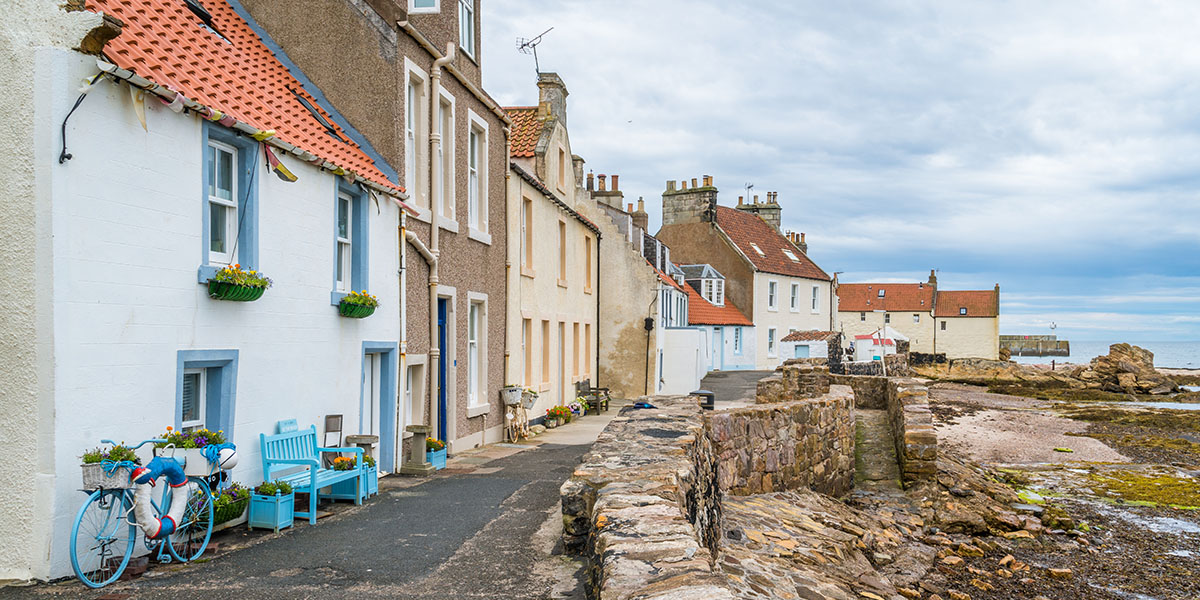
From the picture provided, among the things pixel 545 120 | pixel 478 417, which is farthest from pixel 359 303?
pixel 545 120

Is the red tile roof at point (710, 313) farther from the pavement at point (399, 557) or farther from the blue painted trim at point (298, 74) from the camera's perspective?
the pavement at point (399, 557)

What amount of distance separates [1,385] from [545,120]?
17430 mm

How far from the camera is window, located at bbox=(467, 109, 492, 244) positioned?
50.0 ft

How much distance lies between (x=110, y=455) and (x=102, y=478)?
21 centimetres

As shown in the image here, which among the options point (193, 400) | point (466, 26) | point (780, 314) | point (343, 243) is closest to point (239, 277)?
point (193, 400)

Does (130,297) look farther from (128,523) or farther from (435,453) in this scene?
(435,453)

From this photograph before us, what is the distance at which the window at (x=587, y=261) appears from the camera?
25506mm

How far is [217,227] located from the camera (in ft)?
26.3

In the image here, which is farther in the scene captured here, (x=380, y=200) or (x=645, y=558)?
(x=380, y=200)

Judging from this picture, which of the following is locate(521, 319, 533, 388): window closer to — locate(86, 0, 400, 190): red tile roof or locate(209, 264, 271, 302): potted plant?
locate(86, 0, 400, 190): red tile roof

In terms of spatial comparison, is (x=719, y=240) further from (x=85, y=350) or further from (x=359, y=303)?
(x=85, y=350)

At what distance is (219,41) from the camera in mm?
9562

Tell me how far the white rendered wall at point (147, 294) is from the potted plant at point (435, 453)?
2957 millimetres

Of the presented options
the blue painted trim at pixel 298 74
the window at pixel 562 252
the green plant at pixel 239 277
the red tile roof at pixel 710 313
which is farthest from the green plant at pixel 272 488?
the red tile roof at pixel 710 313
